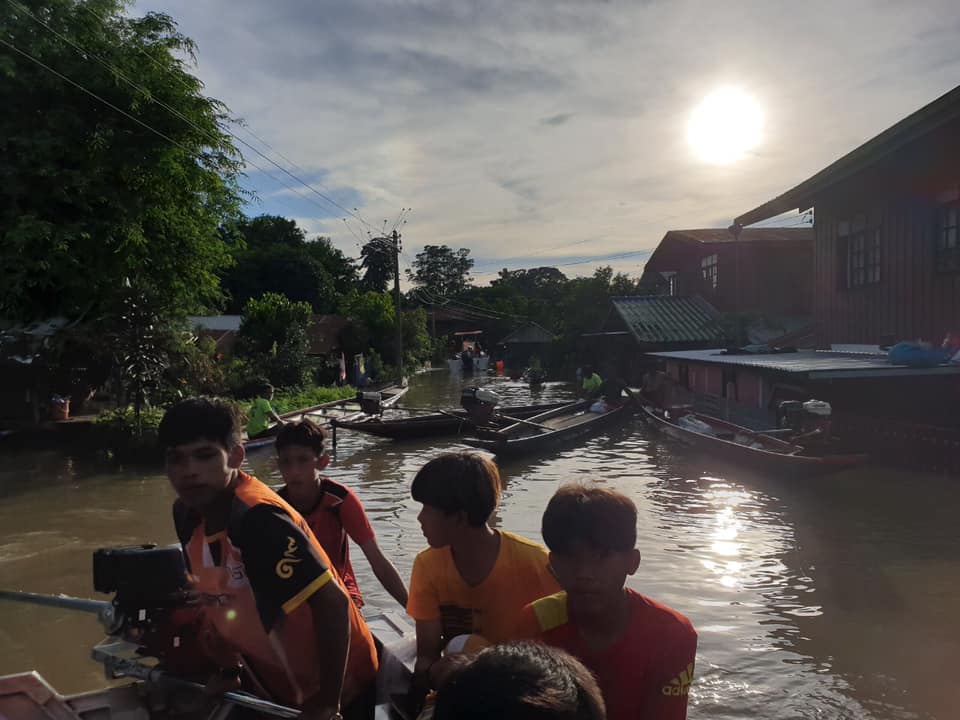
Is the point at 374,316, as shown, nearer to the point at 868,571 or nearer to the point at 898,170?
the point at 898,170

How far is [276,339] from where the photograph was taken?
31344 millimetres

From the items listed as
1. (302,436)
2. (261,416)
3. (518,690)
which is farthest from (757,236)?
(518,690)

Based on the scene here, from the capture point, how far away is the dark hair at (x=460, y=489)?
2660 mm

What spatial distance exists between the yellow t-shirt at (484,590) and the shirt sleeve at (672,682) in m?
0.77

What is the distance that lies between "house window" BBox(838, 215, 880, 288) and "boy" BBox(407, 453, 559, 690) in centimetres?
1524

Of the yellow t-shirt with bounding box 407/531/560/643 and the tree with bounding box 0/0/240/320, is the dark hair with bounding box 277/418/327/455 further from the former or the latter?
the tree with bounding box 0/0/240/320

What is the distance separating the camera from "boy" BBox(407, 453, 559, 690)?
267 cm

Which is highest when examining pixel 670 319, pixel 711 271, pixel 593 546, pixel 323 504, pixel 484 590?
pixel 711 271

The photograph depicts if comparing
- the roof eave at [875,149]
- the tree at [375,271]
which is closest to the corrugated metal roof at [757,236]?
the roof eave at [875,149]

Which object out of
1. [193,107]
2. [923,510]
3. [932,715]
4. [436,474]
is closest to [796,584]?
[932,715]

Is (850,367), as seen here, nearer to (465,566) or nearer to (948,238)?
(948,238)

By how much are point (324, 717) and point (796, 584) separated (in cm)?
733

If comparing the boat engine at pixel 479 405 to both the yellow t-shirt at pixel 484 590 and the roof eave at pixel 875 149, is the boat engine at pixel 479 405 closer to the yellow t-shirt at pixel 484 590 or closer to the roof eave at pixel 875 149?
Answer: the roof eave at pixel 875 149

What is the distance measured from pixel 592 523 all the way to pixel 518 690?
100 cm
